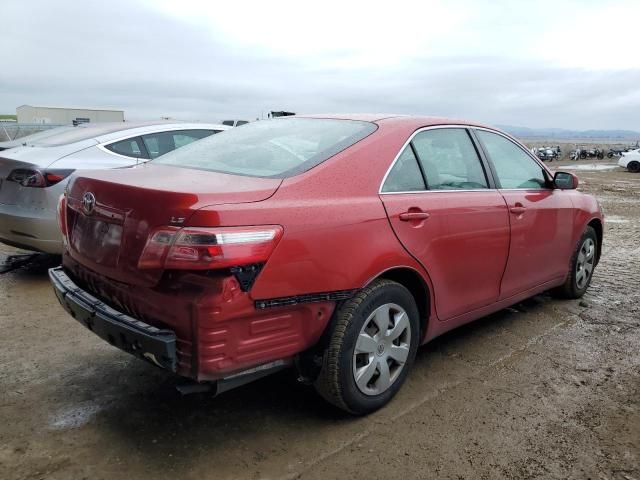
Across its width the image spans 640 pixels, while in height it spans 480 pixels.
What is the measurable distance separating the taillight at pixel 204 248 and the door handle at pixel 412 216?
36.4 inches

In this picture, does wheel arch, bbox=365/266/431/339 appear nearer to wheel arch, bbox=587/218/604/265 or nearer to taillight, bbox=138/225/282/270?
taillight, bbox=138/225/282/270

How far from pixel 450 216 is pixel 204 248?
1.64 meters

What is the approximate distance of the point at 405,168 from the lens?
318 cm

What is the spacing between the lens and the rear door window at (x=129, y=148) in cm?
572

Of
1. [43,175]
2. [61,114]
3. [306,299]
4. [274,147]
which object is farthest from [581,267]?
[61,114]

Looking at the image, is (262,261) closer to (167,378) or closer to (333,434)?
(333,434)

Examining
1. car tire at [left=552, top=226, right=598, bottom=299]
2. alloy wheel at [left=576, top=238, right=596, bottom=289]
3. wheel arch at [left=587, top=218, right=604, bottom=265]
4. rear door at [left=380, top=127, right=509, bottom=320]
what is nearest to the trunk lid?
rear door at [left=380, top=127, right=509, bottom=320]

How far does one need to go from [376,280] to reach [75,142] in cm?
399

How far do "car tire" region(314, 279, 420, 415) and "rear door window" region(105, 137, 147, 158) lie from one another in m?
3.89

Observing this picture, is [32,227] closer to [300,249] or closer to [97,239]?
[97,239]

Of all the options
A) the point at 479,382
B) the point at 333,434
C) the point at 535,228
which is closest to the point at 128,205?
the point at 333,434

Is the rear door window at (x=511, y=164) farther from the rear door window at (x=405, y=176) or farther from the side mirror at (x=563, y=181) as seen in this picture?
the rear door window at (x=405, y=176)

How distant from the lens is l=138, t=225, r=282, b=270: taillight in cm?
224

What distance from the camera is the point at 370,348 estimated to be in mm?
2854
